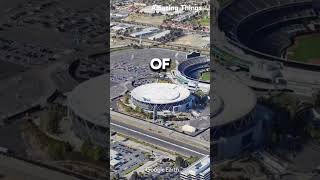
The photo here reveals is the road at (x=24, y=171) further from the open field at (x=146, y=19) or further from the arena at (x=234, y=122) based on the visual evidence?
the open field at (x=146, y=19)

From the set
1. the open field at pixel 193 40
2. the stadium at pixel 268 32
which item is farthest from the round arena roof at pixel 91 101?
the open field at pixel 193 40

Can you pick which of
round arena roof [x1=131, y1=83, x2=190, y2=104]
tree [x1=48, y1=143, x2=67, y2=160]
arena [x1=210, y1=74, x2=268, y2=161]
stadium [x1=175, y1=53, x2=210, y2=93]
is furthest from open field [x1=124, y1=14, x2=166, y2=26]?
tree [x1=48, y1=143, x2=67, y2=160]

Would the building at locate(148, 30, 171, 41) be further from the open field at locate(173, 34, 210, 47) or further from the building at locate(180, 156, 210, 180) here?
the building at locate(180, 156, 210, 180)

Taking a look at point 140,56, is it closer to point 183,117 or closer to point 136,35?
point 136,35

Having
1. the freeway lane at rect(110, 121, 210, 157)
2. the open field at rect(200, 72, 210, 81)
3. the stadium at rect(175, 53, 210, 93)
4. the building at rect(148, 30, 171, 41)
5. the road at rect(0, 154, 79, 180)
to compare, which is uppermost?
the building at rect(148, 30, 171, 41)

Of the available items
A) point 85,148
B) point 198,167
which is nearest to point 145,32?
point 85,148

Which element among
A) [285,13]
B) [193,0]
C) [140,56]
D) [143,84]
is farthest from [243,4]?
[143,84]
